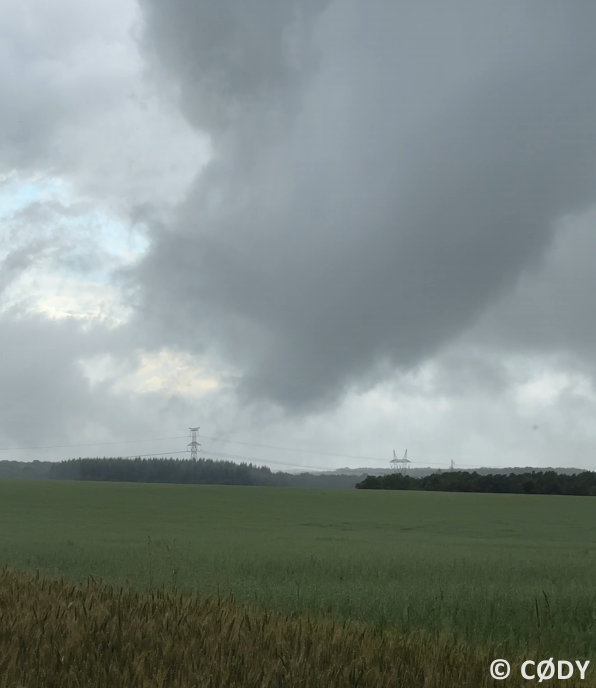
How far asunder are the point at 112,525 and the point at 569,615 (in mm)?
25550

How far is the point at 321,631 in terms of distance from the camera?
6.04m

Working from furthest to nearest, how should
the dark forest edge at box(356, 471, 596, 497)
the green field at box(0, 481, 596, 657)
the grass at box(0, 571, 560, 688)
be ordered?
the dark forest edge at box(356, 471, 596, 497) < the green field at box(0, 481, 596, 657) < the grass at box(0, 571, 560, 688)

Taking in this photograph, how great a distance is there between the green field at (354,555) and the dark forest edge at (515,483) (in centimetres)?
2603

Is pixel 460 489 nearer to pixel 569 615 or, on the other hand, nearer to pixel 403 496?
pixel 403 496

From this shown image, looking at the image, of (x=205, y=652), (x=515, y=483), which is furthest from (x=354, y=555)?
(x=515, y=483)

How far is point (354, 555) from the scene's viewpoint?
17.9 m

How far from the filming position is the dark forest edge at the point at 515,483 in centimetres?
7338

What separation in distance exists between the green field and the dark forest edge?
26.0m

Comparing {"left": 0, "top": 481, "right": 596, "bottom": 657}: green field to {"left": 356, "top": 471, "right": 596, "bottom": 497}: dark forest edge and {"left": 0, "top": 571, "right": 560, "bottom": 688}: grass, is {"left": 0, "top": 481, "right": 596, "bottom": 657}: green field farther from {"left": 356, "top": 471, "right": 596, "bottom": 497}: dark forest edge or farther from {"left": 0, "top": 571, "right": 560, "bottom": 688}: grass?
{"left": 356, "top": 471, "right": 596, "bottom": 497}: dark forest edge

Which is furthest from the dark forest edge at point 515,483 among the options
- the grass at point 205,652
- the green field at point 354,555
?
Result: the grass at point 205,652

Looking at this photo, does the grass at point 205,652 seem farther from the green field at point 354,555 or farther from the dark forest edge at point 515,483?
the dark forest edge at point 515,483

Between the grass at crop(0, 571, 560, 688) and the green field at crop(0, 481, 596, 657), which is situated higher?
the grass at crop(0, 571, 560, 688)

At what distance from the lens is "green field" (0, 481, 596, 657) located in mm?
8969

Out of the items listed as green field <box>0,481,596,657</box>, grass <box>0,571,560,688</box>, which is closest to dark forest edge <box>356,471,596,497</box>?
green field <box>0,481,596,657</box>
